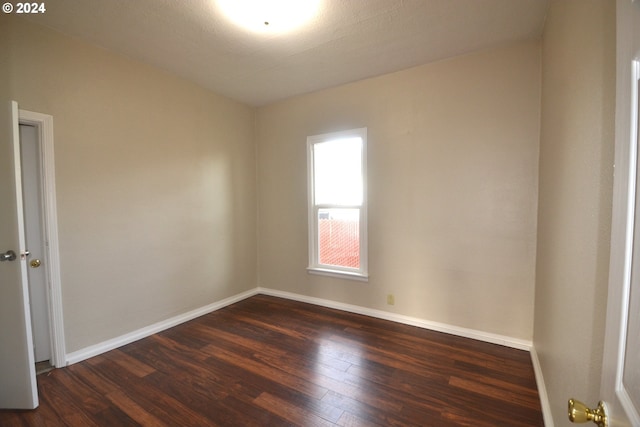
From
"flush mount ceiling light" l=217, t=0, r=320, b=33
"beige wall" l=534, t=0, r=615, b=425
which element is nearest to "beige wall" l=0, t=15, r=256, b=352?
"flush mount ceiling light" l=217, t=0, r=320, b=33

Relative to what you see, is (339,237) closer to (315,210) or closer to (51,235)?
(315,210)

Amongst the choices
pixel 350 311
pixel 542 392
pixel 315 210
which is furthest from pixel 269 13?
pixel 542 392

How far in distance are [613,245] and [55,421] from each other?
279cm

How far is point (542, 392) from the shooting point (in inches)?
69.4

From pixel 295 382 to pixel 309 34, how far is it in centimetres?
276

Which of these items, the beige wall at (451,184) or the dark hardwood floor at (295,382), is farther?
the beige wall at (451,184)

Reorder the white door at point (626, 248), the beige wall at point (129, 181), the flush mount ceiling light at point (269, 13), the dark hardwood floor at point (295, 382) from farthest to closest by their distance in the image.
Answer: the beige wall at point (129, 181)
the flush mount ceiling light at point (269, 13)
the dark hardwood floor at point (295, 382)
the white door at point (626, 248)

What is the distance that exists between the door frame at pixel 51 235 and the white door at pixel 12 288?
1.53 feet

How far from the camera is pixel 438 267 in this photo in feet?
8.92

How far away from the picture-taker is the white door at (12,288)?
64.4 inches

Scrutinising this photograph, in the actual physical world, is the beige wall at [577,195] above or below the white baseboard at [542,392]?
above

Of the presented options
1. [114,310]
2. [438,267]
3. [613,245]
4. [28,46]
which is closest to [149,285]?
[114,310]

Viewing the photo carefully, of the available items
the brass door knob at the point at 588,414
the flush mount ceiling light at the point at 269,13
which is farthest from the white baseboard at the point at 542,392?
the flush mount ceiling light at the point at 269,13

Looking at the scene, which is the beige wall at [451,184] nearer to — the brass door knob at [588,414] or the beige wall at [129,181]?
the beige wall at [129,181]
